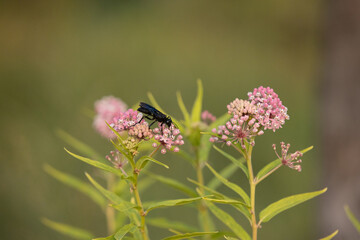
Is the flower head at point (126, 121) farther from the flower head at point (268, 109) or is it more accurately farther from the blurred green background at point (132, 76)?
the blurred green background at point (132, 76)

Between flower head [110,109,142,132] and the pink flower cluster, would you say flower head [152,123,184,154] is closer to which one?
flower head [110,109,142,132]

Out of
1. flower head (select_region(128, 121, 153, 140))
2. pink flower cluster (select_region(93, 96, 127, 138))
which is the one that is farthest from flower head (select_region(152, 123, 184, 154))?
pink flower cluster (select_region(93, 96, 127, 138))

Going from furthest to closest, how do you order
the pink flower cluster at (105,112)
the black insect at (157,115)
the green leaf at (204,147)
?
the pink flower cluster at (105,112)
the green leaf at (204,147)
the black insect at (157,115)

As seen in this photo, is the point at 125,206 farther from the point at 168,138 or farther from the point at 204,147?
the point at 204,147

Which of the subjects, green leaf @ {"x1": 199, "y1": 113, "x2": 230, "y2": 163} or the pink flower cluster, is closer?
green leaf @ {"x1": 199, "y1": 113, "x2": 230, "y2": 163}

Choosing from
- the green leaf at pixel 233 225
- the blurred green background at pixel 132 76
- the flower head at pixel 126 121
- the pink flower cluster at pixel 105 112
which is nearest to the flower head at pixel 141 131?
the flower head at pixel 126 121

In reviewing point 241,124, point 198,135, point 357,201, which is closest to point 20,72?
point 357,201

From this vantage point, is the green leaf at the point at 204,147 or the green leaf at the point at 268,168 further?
the green leaf at the point at 204,147

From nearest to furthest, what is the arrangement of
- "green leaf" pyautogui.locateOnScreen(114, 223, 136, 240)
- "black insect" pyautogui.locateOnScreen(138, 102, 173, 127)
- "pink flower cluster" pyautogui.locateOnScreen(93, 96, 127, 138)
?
1. "green leaf" pyautogui.locateOnScreen(114, 223, 136, 240)
2. "black insect" pyautogui.locateOnScreen(138, 102, 173, 127)
3. "pink flower cluster" pyautogui.locateOnScreen(93, 96, 127, 138)
